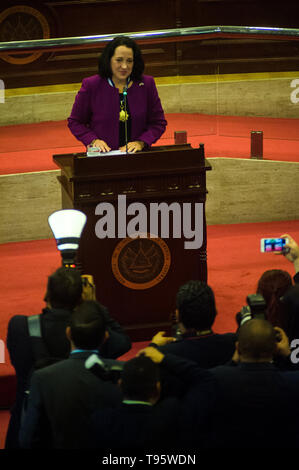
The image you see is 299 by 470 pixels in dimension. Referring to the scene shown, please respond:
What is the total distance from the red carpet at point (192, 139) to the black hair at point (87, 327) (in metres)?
3.40

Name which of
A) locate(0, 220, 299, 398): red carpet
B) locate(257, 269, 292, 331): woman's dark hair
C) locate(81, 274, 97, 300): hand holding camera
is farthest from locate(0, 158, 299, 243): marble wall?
locate(257, 269, 292, 331): woman's dark hair

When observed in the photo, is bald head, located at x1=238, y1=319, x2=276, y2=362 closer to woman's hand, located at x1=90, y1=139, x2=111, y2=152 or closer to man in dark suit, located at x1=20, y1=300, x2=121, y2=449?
man in dark suit, located at x1=20, y1=300, x2=121, y2=449

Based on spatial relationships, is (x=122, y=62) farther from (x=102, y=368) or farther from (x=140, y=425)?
(x=140, y=425)

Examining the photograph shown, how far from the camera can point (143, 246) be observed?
430 centimetres

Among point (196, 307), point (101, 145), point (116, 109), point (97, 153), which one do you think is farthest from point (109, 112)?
point (196, 307)

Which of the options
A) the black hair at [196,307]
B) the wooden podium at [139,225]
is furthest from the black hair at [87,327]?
the wooden podium at [139,225]

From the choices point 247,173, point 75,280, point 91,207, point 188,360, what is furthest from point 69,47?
point 188,360

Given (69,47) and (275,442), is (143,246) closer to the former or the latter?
(275,442)

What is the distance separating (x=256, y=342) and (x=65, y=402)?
65 cm

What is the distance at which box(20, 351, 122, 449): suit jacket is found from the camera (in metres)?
2.73

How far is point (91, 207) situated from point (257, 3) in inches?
171

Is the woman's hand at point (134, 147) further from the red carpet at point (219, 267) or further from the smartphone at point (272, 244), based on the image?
the red carpet at point (219, 267)

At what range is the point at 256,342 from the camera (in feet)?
9.11

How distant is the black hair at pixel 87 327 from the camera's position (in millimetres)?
2814
